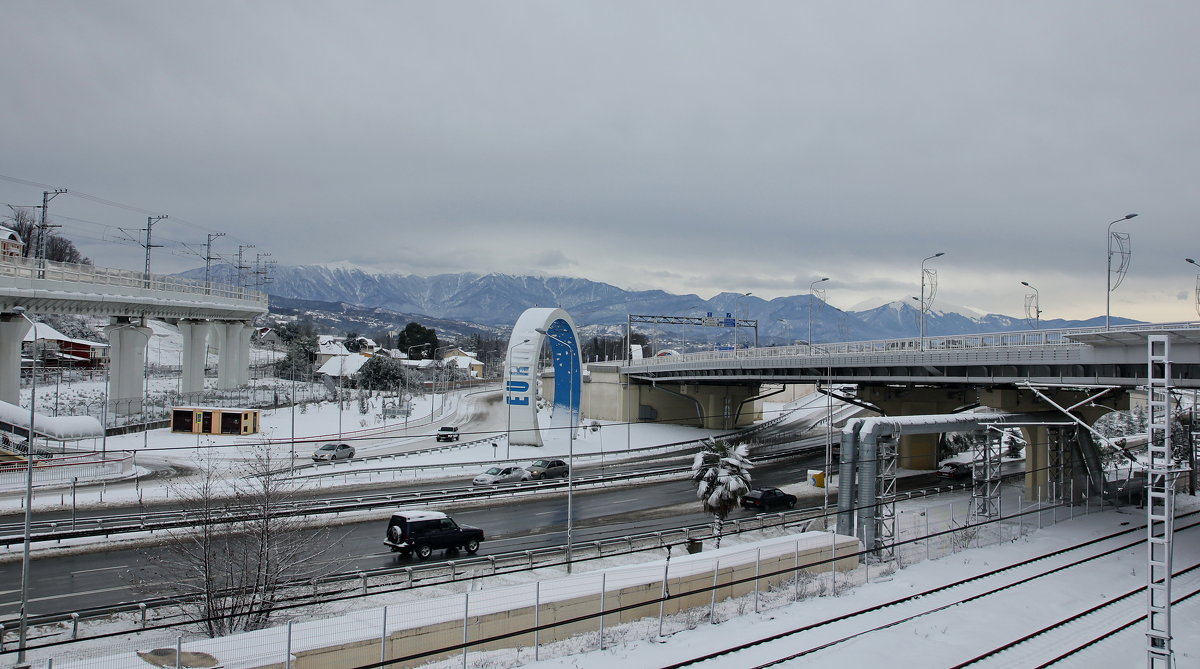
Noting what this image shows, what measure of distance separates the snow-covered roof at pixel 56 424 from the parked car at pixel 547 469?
92.6 ft

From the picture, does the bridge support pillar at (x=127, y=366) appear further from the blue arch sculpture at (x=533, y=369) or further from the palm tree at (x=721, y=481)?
the palm tree at (x=721, y=481)

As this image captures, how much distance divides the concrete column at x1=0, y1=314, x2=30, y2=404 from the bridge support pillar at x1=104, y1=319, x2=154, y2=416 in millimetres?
8387

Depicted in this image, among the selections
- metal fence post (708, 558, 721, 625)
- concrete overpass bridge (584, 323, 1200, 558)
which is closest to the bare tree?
metal fence post (708, 558, 721, 625)

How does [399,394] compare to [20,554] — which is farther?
[399,394]

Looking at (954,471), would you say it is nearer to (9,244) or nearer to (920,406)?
(920,406)

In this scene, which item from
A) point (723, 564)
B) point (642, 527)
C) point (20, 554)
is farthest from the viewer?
point (642, 527)

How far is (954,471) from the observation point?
2138 inches

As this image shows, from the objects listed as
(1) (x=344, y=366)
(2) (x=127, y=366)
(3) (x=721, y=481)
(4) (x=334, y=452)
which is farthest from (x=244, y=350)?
(3) (x=721, y=481)

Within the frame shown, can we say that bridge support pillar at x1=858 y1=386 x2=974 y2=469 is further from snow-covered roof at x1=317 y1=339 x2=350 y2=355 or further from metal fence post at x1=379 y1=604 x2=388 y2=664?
snow-covered roof at x1=317 y1=339 x2=350 y2=355

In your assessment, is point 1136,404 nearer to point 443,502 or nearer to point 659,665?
point 443,502

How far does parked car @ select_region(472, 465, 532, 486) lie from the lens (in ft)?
139

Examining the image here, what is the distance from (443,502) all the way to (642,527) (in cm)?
1006

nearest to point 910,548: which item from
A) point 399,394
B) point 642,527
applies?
point 642,527

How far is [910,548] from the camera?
31453 mm
